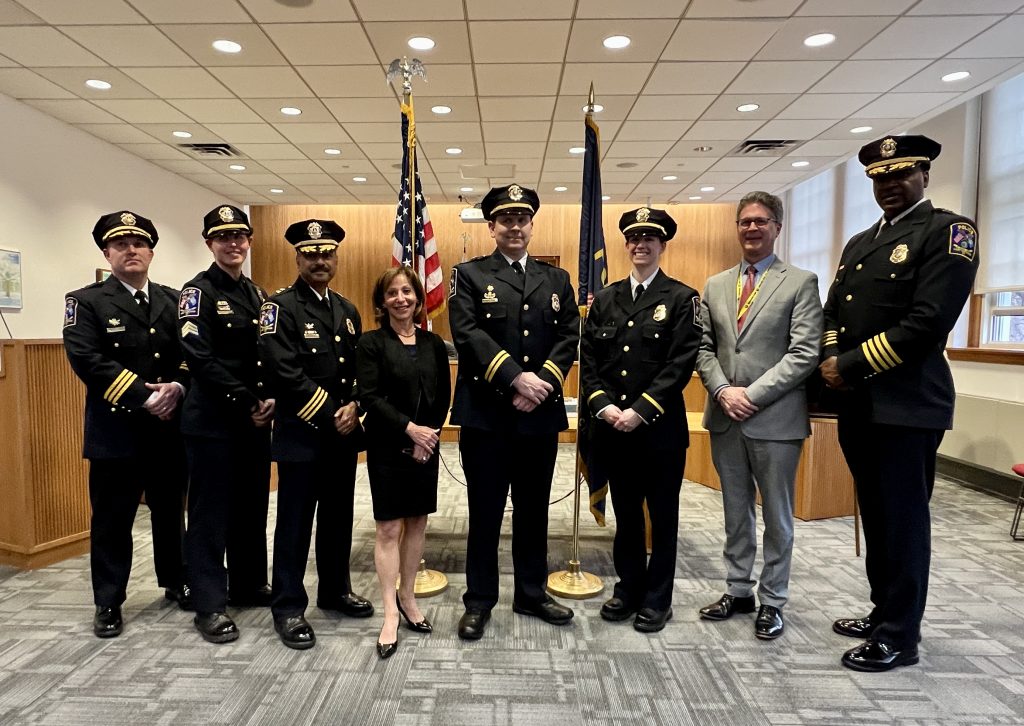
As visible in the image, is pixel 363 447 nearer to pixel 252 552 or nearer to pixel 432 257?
pixel 252 552

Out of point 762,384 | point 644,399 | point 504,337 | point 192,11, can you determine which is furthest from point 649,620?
point 192,11

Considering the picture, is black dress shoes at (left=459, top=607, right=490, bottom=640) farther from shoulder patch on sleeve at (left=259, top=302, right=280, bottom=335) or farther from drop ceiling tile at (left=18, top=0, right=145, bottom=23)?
drop ceiling tile at (left=18, top=0, right=145, bottom=23)

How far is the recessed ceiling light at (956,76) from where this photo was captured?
501 centimetres

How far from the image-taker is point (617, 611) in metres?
2.67

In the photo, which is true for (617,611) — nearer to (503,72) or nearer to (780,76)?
(503,72)

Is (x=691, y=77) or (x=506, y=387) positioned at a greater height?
(x=691, y=77)

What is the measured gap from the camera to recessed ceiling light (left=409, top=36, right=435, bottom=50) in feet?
14.3

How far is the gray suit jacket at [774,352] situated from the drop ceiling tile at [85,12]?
172 inches

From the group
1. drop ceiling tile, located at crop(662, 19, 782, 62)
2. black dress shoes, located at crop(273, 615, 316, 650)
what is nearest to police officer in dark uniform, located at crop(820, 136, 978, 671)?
black dress shoes, located at crop(273, 615, 316, 650)

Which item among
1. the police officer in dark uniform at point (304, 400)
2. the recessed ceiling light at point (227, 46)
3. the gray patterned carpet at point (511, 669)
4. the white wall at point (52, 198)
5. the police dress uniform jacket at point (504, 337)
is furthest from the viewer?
the white wall at point (52, 198)

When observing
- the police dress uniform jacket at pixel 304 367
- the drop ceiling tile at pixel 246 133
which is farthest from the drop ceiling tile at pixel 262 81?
the police dress uniform jacket at pixel 304 367

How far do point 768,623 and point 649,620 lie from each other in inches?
19.9

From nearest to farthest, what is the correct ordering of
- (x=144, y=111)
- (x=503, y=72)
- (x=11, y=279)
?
(x=503, y=72) < (x=11, y=279) < (x=144, y=111)

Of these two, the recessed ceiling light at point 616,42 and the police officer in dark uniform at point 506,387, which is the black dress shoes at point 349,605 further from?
the recessed ceiling light at point 616,42
